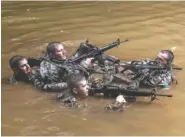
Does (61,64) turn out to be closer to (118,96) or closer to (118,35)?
(118,96)

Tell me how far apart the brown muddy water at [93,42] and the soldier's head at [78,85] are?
A: 23 centimetres

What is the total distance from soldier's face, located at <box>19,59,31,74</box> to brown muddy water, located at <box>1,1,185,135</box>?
0.26 metres

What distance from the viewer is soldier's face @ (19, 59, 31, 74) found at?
7230 millimetres

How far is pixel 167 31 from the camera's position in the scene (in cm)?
1021

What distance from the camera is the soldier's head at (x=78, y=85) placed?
638 centimetres

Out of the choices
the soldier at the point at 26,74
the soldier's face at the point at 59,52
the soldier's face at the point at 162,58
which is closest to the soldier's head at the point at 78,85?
the soldier at the point at 26,74

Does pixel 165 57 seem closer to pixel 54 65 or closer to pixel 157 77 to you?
pixel 157 77

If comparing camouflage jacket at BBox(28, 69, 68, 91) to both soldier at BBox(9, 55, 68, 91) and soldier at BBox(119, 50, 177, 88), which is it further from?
soldier at BBox(119, 50, 177, 88)

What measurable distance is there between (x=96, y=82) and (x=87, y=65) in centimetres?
53

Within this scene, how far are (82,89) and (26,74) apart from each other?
135 cm

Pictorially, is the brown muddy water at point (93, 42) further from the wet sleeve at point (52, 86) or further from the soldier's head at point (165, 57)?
the soldier's head at point (165, 57)

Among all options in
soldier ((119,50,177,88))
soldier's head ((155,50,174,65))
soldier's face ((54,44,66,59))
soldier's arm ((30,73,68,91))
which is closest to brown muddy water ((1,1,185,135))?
soldier's arm ((30,73,68,91))

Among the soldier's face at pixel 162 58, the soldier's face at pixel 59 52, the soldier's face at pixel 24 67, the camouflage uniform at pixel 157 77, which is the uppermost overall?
the soldier's face at pixel 59 52

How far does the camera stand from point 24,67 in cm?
727
